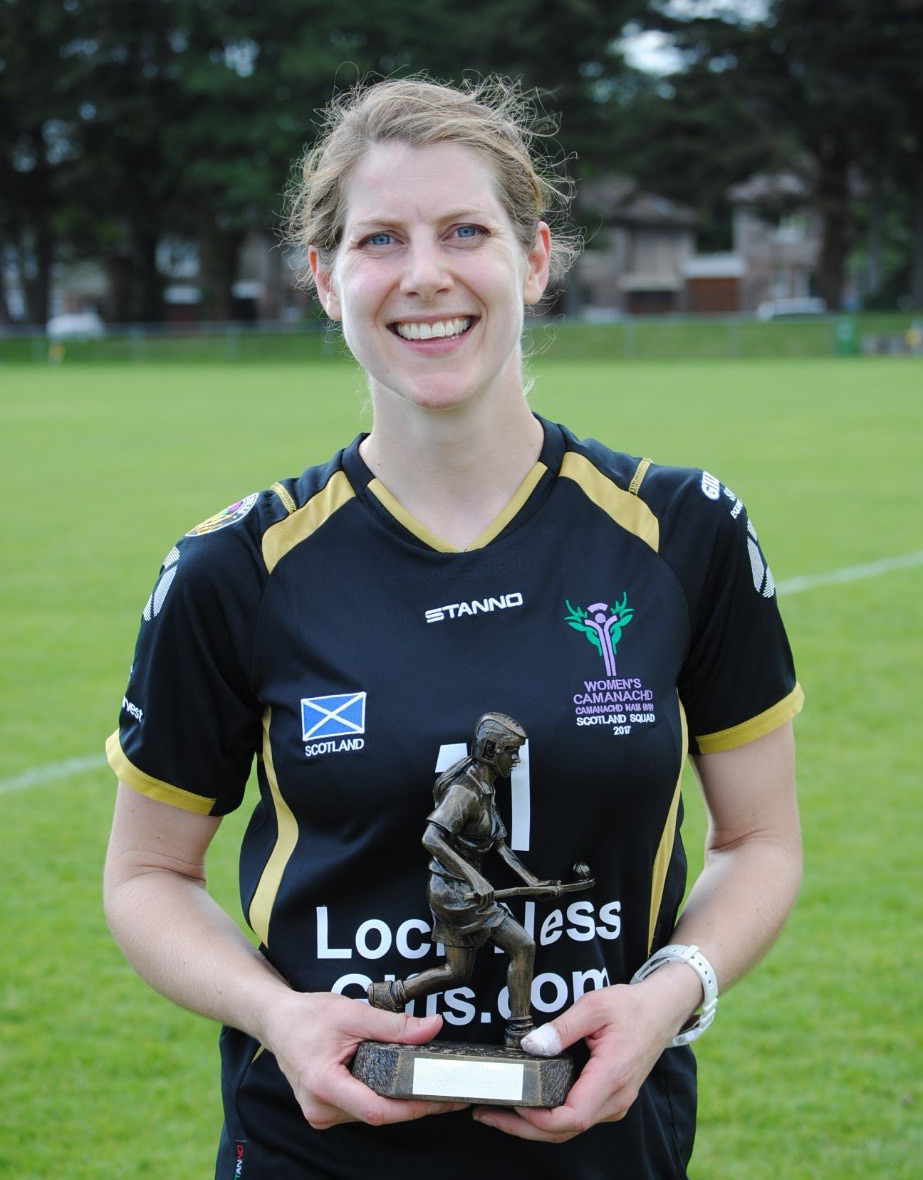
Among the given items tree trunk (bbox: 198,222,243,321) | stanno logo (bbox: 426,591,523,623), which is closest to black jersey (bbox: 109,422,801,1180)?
stanno logo (bbox: 426,591,523,623)

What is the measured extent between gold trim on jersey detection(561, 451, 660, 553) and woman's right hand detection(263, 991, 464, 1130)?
0.73m

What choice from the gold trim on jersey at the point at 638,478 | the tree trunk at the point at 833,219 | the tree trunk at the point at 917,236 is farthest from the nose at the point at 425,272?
the tree trunk at the point at 833,219

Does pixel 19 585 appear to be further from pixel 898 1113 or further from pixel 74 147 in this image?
pixel 74 147

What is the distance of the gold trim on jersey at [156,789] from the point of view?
80.8 inches

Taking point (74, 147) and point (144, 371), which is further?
point (74, 147)

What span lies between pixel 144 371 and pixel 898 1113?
1523 inches

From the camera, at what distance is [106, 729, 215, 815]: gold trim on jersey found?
80.8 inches

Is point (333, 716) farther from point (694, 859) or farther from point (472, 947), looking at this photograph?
point (694, 859)

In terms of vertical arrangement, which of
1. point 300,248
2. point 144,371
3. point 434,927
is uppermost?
point 300,248

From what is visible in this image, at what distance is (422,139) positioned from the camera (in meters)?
2.01

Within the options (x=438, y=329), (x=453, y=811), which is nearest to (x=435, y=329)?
(x=438, y=329)

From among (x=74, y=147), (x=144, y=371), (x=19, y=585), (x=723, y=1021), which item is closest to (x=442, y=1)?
(x=74, y=147)

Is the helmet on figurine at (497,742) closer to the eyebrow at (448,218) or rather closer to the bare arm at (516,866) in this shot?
the bare arm at (516,866)

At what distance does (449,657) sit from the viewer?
1.97 meters
